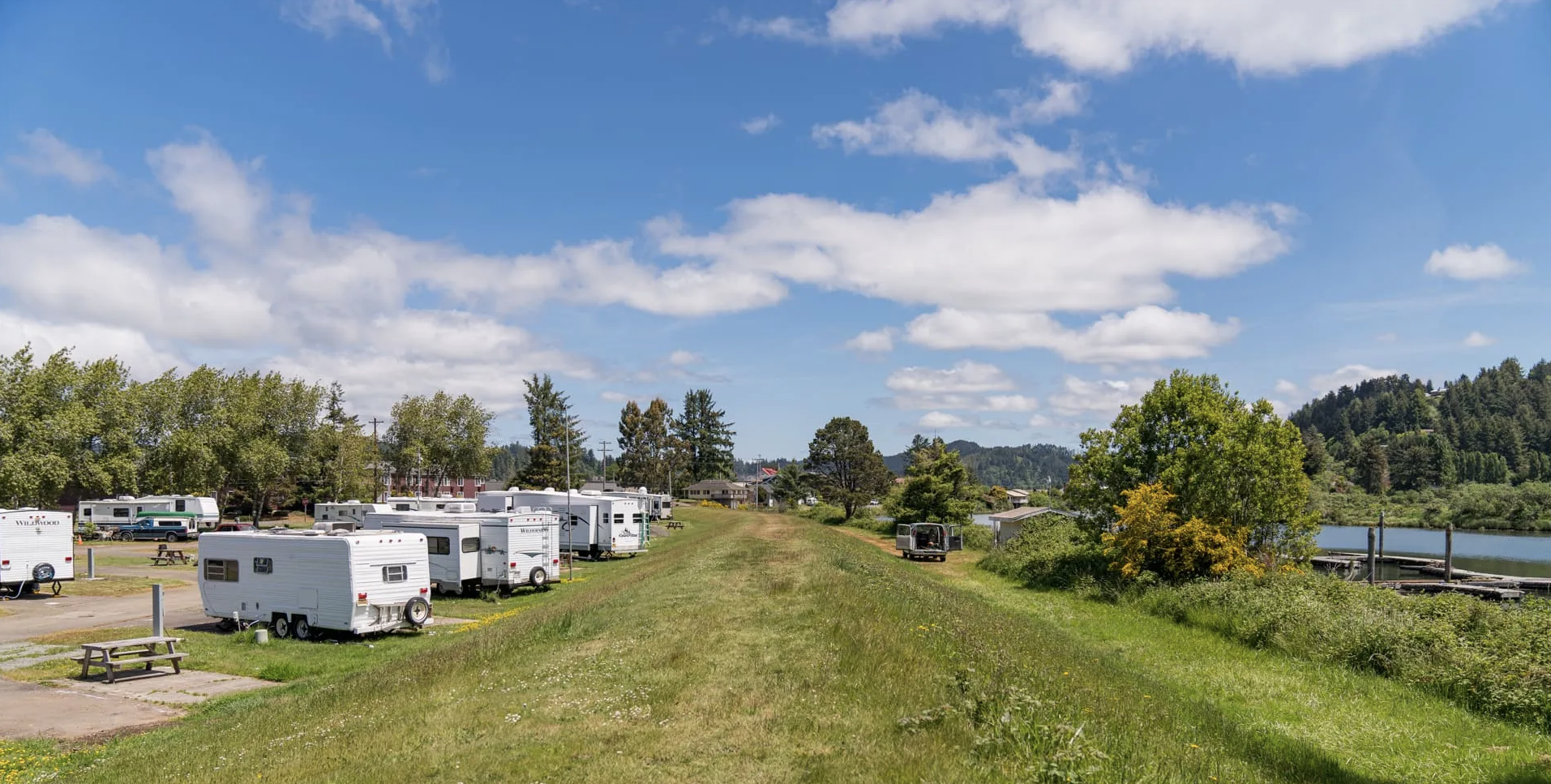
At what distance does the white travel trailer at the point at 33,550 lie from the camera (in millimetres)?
28766

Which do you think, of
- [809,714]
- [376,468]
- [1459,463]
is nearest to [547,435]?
Result: [376,468]

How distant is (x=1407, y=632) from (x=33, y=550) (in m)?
42.4

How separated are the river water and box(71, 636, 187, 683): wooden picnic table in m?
51.9

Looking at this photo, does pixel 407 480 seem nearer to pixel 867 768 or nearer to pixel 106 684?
pixel 106 684

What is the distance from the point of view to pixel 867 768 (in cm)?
764

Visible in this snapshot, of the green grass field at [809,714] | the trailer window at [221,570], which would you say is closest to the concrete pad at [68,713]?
the green grass field at [809,714]

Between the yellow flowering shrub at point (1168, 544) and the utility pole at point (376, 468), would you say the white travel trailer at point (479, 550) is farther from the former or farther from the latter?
the utility pole at point (376, 468)

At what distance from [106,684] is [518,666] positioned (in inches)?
412

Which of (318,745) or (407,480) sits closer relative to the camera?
(318,745)

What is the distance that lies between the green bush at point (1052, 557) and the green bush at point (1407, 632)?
30.7 feet

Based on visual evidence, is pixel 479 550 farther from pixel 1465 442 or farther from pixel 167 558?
pixel 1465 442

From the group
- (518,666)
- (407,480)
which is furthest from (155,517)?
(518,666)

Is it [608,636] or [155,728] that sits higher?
[608,636]

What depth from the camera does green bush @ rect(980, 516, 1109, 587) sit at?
36.0 metres
